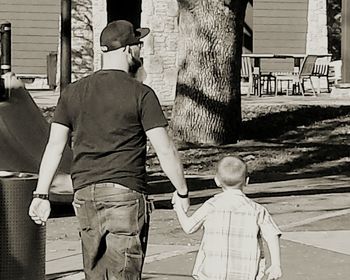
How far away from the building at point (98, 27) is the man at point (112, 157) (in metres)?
21.9

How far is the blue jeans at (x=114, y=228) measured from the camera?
6102 mm

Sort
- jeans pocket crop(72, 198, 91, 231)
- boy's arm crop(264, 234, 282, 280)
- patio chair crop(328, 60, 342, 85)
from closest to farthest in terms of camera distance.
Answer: boy's arm crop(264, 234, 282, 280) < jeans pocket crop(72, 198, 91, 231) < patio chair crop(328, 60, 342, 85)

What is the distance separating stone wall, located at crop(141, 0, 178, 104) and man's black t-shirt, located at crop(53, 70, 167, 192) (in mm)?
20580

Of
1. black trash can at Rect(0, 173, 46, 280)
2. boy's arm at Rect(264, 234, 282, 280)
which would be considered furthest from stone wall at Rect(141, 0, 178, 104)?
boy's arm at Rect(264, 234, 282, 280)

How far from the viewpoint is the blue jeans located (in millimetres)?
6102

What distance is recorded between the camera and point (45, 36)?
30406 mm

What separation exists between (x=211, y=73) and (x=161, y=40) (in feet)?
29.2

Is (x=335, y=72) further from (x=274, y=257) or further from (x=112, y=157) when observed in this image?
(x=274, y=257)

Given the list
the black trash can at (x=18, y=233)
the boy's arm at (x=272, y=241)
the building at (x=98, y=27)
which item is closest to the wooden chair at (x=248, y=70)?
the building at (x=98, y=27)

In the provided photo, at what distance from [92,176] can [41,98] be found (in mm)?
19386

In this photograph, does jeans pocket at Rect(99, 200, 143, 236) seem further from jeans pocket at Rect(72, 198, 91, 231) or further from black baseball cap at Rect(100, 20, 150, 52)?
black baseball cap at Rect(100, 20, 150, 52)

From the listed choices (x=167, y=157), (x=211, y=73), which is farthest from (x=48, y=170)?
(x=211, y=73)

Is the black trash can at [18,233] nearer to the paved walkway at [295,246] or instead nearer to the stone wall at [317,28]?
the paved walkway at [295,246]

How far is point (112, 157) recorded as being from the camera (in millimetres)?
6109
